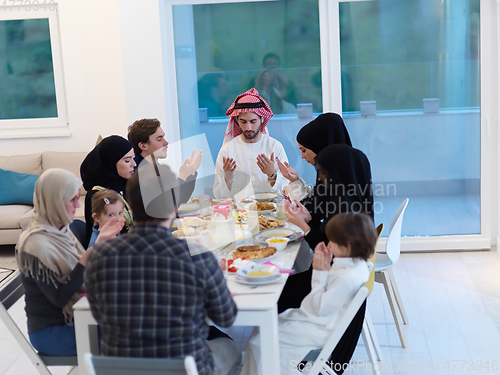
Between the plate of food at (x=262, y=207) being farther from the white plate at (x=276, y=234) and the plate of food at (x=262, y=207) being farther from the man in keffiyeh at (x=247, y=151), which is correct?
the man in keffiyeh at (x=247, y=151)

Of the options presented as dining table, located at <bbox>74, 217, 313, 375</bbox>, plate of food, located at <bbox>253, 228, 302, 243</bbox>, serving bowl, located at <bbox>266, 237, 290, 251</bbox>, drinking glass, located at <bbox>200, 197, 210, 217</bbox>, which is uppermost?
drinking glass, located at <bbox>200, 197, 210, 217</bbox>

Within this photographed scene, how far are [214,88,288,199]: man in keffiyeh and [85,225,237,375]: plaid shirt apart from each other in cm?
220

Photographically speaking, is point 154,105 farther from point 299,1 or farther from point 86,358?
point 86,358

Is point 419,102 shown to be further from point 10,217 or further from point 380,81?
point 10,217

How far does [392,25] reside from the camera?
14.0 feet

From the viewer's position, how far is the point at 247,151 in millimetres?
4035

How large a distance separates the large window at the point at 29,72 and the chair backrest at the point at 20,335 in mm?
3250

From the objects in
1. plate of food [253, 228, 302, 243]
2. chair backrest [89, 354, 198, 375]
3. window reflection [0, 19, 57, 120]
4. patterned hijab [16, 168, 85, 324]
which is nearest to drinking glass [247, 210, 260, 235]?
plate of food [253, 228, 302, 243]

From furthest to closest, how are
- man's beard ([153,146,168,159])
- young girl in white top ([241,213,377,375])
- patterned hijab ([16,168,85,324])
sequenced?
man's beard ([153,146,168,159]) < young girl in white top ([241,213,377,375]) < patterned hijab ([16,168,85,324])

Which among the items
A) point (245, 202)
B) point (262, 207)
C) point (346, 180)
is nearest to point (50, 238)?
point (346, 180)

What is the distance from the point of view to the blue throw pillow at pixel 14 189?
4.62 meters

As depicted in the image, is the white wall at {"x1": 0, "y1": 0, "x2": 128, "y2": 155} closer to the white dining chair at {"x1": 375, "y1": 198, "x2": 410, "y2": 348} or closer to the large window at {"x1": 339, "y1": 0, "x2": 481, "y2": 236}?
the large window at {"x1": 339, "y1": 0, "x2": 481, "y2": 236}

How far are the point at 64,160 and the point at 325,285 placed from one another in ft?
11.6

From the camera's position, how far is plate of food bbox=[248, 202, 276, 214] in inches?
121
